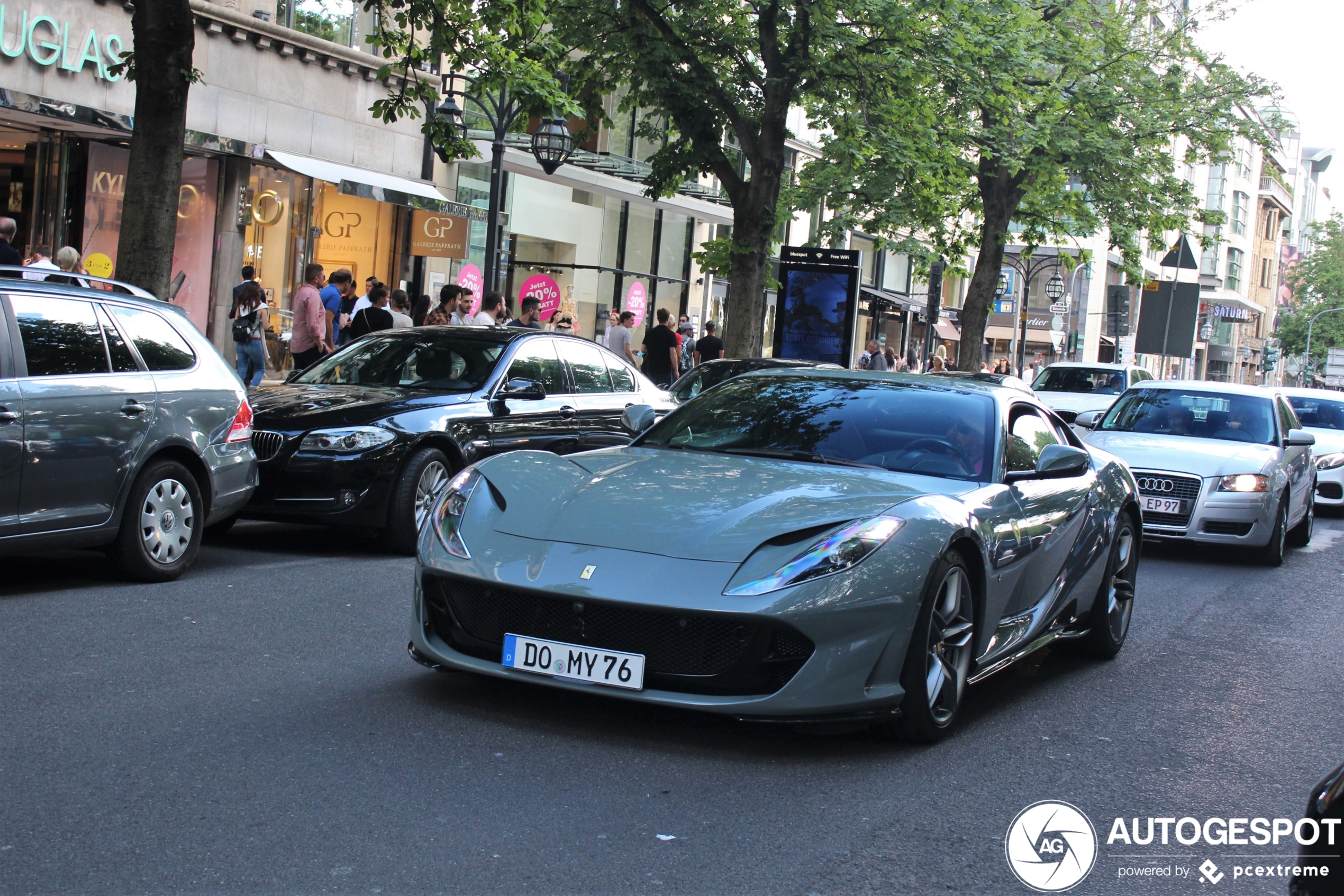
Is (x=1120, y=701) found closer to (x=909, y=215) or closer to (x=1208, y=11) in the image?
(x=909, y=215)

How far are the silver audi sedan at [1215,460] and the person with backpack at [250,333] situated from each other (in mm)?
8383

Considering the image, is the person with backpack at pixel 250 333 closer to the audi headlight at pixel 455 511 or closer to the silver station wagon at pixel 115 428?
the silver station wagon at pixel 115 428

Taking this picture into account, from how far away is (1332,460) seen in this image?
18156mm

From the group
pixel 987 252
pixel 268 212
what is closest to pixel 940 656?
pixel 268 212

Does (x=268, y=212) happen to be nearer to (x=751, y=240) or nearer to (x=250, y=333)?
(x=250, y=333)

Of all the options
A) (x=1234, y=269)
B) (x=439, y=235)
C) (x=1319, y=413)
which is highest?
(x=1234, y=269)

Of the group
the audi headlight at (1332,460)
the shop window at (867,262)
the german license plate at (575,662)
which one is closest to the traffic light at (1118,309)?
the shop window at (867,262)

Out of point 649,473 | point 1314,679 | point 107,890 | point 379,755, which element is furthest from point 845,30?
point 107,890

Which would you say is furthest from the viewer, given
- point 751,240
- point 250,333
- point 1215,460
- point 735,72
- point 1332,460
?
point 735,72

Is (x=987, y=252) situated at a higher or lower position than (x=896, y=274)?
lower

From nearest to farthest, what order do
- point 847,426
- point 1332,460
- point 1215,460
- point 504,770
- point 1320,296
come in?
point 504,770
point 847,426
point 1215,460
point 1332,460
point 1320,296

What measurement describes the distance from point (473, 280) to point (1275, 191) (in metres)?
88.5

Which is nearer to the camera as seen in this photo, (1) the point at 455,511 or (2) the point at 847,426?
(1) the point at 455,511

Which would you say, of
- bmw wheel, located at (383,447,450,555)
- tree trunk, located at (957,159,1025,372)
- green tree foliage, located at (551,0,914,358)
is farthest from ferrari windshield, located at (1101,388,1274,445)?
tree trunk, located at (957,159,1025,372)
